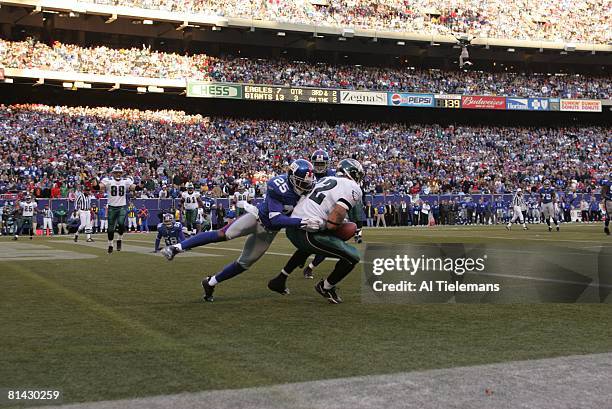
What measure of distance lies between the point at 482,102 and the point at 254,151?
18686mm

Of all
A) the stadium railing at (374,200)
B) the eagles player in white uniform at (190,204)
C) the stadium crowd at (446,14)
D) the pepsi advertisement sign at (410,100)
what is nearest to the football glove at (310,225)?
the eagles player in white uniform at (190,204)

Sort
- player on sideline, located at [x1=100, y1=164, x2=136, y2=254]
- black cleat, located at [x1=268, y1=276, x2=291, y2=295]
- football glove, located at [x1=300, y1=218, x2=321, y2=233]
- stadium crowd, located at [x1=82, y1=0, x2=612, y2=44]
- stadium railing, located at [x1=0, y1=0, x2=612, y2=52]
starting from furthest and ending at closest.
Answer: stadium crowd, located at [x1=82, y1=0, x2=612, y2=44] → stadium railing, located at [x1=0, y1=0, x2=612, y2=52] → player on sideline, located at [x1=100, y1=164, x2=136, y2=254] → black cleat, located at [x1=268, y1=276, x2=291, y2=295] → football glove, located at [x1=300, y1=218, x2=321, y2=233]

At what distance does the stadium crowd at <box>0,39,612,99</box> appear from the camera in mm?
41156

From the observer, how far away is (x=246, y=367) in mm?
4859

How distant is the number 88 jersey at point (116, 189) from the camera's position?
1603 centimetres

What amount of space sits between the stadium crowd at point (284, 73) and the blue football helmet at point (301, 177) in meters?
35.5

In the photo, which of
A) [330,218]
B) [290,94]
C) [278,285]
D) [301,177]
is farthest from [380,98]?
[330,218]

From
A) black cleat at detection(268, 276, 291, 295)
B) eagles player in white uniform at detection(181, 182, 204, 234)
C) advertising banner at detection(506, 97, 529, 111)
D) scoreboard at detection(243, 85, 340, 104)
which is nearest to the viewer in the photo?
black cleat at detection(268, 276, 291, 295)

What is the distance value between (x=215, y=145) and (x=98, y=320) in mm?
33711

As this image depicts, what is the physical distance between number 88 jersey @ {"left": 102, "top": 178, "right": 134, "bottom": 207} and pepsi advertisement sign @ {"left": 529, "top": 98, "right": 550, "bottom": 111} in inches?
1609

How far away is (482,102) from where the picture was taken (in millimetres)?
50406

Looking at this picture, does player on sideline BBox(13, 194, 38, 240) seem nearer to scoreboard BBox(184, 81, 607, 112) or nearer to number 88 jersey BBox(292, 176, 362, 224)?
scoreboard BBox(184, 81, 607, 112)

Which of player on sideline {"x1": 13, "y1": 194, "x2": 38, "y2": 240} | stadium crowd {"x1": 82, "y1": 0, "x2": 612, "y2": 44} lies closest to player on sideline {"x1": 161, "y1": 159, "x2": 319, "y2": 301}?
player on sideline {"x1": 13, "y1": 194, "x2": 38, "y2": 240}

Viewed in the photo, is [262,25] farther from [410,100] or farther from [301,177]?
[301,177]
